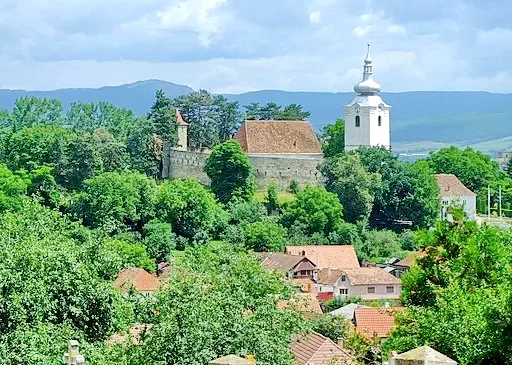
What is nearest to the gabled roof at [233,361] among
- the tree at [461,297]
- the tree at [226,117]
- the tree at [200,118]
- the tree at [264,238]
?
the tree at [461,297]

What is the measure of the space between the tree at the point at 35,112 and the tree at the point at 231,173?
76.6 ft

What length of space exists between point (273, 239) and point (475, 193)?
17675 mm

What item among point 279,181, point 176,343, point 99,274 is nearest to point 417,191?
point 279,181

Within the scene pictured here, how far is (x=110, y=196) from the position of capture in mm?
57562

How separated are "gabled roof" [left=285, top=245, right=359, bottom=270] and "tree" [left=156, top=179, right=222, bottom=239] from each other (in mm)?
4175

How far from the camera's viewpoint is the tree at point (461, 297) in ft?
47.0

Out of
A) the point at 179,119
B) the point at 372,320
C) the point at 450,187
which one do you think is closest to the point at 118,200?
the point at 179,119

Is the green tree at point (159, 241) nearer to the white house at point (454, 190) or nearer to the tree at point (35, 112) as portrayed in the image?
the white house at point (454, 190)

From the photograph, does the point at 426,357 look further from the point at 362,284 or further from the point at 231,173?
the point at 231,173

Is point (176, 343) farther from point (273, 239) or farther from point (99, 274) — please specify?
point (273, 239)

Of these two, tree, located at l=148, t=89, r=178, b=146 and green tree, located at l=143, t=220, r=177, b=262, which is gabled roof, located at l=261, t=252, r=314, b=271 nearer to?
green tree, located at l=143, t=220, r=177, b=262

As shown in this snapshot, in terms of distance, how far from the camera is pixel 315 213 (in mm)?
58062

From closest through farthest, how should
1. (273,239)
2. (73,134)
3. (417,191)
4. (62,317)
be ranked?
(62,317)
(273,239)
(417,191)
(73,134)

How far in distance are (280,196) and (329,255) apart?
8.05 metres
